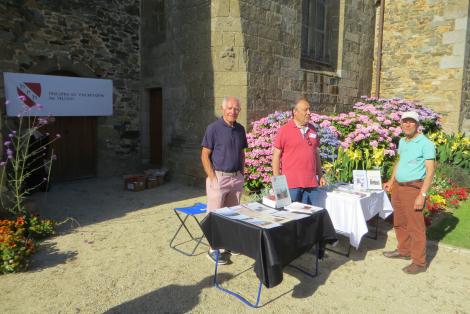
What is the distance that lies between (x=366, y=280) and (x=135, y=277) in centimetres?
234

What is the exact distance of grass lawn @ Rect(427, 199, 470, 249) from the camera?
4469mm

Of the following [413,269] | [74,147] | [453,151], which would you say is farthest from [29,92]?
[453,151]

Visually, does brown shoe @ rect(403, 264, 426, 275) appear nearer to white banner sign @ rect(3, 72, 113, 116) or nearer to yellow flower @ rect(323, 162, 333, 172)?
yellow flower @ rect(323, 162, 333, 172)

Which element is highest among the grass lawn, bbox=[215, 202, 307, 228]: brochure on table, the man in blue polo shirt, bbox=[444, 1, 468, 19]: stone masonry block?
bbox=[444, 1, 468, 19]: stone masonry block

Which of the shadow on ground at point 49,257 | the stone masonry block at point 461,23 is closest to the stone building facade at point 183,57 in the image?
the stone masonry block at point 461,23

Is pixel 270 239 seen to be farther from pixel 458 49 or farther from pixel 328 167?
pixel 458 49

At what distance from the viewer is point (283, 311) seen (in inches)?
114

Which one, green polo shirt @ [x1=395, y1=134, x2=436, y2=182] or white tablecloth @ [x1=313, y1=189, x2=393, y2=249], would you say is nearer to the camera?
green polo shirt @ [x1=395, y1=134, x2=436, y2=182]

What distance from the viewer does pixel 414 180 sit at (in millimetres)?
3586

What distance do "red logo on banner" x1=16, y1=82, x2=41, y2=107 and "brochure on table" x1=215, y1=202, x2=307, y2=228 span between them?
5573 millimetres

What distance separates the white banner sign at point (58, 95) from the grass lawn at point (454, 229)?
6.72 metres

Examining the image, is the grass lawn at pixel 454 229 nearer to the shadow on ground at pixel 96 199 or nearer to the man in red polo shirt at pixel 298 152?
the man in red polo shirt at pixel 298 152

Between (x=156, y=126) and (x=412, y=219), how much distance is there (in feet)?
22.8

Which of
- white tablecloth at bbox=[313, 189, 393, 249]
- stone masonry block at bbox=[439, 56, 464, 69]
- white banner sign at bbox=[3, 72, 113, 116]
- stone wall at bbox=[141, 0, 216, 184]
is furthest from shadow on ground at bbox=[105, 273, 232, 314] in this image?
stone masonry block at bbox=[439, 56, 464, 69]
